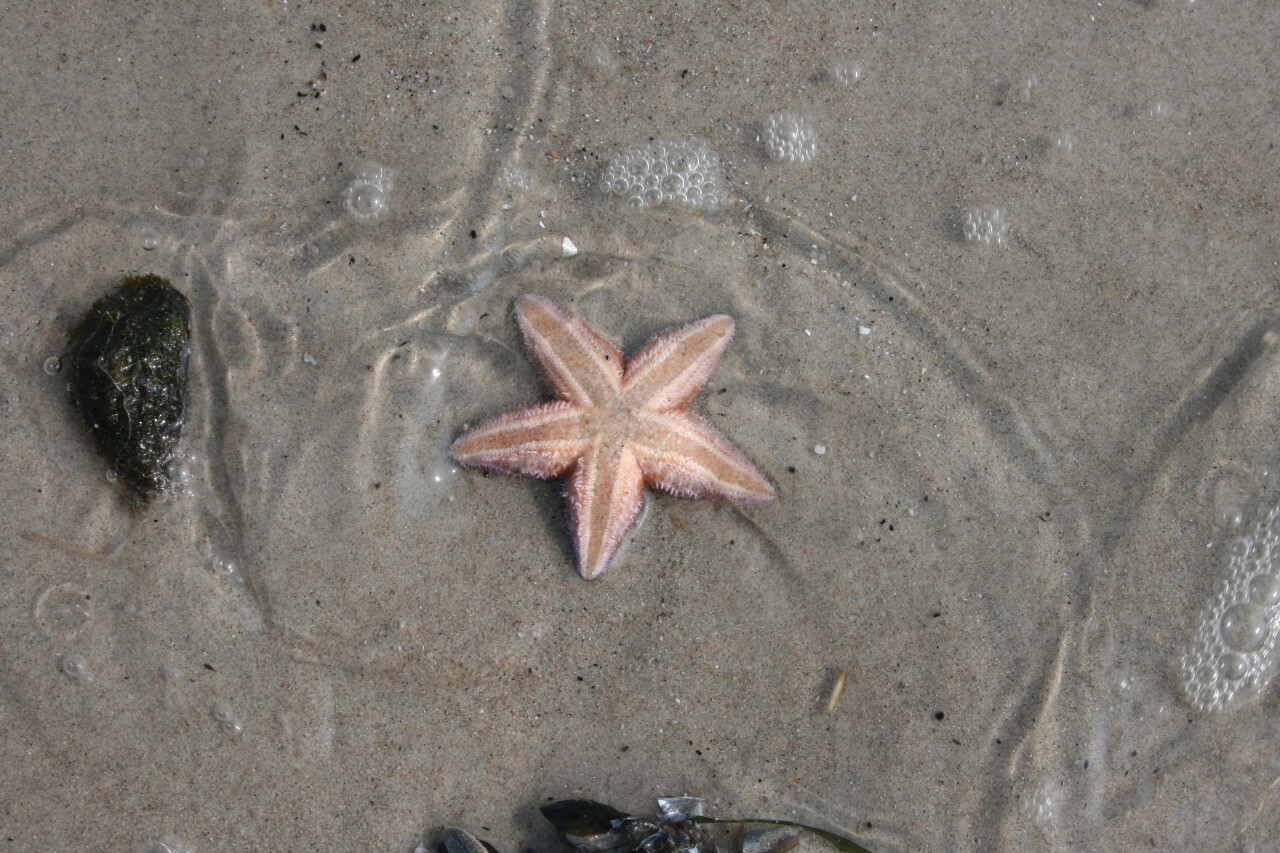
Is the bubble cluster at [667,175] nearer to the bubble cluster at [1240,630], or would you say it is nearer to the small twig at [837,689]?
the small twig at [837,689]

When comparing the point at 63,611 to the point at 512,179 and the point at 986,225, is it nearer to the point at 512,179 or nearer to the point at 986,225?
the point at 512,179

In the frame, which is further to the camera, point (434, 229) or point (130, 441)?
point (434, 229)

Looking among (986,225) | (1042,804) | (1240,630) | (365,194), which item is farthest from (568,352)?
(1240,630)

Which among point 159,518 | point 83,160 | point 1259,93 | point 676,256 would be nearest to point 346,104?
point 83,160

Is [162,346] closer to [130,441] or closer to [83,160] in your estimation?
[130,441]

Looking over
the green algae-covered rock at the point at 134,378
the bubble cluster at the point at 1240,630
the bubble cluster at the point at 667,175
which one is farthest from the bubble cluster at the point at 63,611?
the bubble cluster at the point at 1240,630

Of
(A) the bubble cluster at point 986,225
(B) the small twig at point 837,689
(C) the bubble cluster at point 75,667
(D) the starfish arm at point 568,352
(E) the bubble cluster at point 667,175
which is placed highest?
(A) the bubble cluster at point 986,225

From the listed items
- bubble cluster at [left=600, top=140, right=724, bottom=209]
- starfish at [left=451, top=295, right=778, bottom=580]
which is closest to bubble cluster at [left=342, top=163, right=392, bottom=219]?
starfish at [left=451, top=295, right=778, bottom=580]

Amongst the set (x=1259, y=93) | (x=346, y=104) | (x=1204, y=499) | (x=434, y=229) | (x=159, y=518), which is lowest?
(x=159, y=518)
